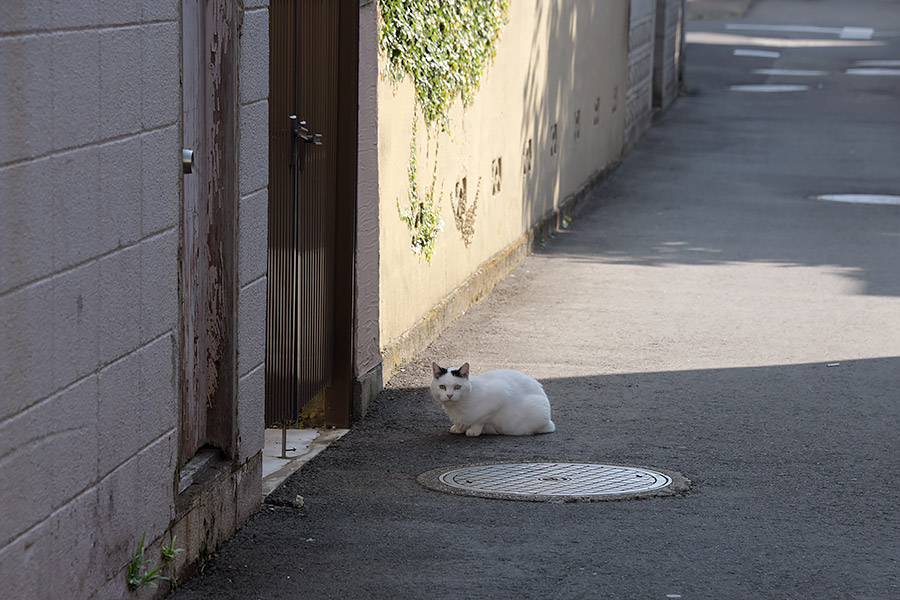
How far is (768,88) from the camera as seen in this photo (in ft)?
93.8

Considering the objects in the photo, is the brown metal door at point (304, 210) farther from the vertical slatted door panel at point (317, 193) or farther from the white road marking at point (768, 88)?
the white road marking at point (768, 88)

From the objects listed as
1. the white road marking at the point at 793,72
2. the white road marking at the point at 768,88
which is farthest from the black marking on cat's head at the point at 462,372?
the white road marking at the point at 793,72

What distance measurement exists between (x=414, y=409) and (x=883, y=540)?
112 inches

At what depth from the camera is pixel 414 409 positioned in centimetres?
770

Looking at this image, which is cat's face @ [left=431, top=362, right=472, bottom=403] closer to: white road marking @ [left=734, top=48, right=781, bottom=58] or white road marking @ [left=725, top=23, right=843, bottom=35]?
white road marking @ [left=734, top=48, right=781, bottom=58]

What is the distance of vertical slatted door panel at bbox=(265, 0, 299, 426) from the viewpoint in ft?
20.3

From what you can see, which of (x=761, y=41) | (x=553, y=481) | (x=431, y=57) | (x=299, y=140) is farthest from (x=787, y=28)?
(x=553, y=481)

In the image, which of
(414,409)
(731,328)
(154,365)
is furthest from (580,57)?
(154,365)

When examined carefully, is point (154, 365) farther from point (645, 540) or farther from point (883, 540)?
point (883, 540)

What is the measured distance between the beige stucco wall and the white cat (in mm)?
1086

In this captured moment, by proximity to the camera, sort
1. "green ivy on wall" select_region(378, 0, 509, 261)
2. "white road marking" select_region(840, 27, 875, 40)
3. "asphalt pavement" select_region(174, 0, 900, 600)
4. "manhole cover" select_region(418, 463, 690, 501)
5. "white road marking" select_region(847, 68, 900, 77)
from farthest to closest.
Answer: "white road marking" select_region(840, 27, 875, 40)
"white road marking" select_region(847, 68, 900, 77)
"green ivy on wall" select_region(378, 0, 509, 261)
"manhole cover" select_region(418, 463, 690, 501)
"asphalt pavement" select_region(174, 0, 900, 600)

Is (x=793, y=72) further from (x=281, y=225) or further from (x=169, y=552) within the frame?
(x=169, y=552)

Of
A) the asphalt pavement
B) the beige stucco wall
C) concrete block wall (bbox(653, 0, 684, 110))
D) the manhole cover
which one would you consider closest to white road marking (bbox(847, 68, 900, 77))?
concrete block wall (bbox(653, 0, 684, 110))

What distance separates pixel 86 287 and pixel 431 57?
5.15m
